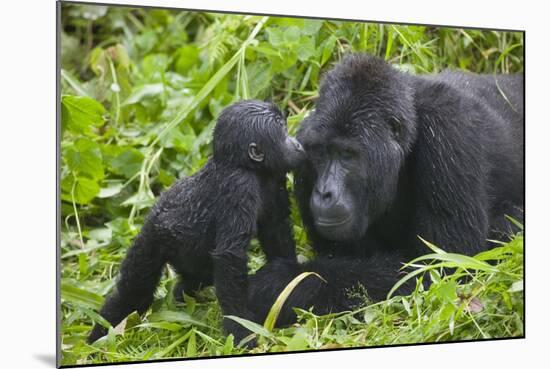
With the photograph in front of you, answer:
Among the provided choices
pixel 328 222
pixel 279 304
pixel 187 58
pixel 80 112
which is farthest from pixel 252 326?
pixel 187 58

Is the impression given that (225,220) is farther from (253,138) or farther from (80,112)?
(80,112)

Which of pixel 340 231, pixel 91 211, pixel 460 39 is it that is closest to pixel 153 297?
pixel 340 231

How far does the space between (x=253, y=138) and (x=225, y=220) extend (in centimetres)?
37

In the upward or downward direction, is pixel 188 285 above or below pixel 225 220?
below

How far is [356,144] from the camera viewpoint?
3.97m

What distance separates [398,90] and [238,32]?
1.71 metres

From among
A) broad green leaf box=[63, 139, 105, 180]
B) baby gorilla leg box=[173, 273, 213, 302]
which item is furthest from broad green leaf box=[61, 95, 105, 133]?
baby gorilla leg box=[173, 273, 213, 302]

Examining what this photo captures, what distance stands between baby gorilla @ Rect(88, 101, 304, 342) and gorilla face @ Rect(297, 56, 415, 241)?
15cm

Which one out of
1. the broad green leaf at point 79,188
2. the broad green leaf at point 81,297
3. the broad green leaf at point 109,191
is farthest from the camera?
the broad green leaf at point 109,191

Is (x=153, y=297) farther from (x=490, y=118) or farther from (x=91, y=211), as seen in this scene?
(x=490, y=118)

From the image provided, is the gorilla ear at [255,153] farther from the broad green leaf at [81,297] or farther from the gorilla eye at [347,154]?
the broad green leaf at [81,297]

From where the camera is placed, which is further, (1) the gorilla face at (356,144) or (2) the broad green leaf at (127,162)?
(2) the broad green leaf at (127,162)

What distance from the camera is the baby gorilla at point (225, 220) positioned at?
3734 mm

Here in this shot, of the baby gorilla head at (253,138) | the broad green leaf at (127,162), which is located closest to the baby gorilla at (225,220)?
the baby gorilla head at (253,138)
